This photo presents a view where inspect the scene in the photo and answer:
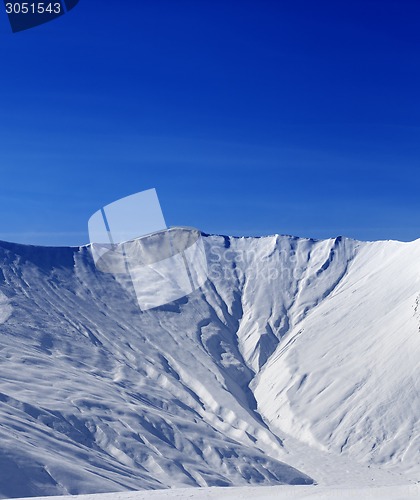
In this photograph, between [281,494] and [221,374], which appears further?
[221,374]

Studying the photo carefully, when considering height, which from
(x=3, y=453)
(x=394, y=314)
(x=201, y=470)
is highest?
(x=394, y=314)

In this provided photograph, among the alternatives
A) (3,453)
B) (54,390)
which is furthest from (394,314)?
(3,453)

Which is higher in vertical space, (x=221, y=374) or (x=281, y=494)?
(x=221, y=374)

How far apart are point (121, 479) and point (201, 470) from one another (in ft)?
62.1

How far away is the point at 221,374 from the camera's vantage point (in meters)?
119

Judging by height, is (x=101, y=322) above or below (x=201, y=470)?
above

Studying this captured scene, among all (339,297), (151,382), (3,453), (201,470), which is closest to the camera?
(3,453)

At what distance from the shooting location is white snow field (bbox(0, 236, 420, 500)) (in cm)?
7812

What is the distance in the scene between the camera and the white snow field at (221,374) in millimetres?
78125

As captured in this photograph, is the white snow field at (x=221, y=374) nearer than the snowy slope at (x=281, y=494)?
No

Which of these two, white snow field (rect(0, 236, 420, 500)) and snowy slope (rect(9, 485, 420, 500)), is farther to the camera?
white snow field (rect(0, 236, 420, 500))

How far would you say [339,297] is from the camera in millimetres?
141750

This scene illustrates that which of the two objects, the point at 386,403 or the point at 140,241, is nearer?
the point at 386,403

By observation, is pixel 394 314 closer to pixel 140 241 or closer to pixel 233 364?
pixel 233 364
